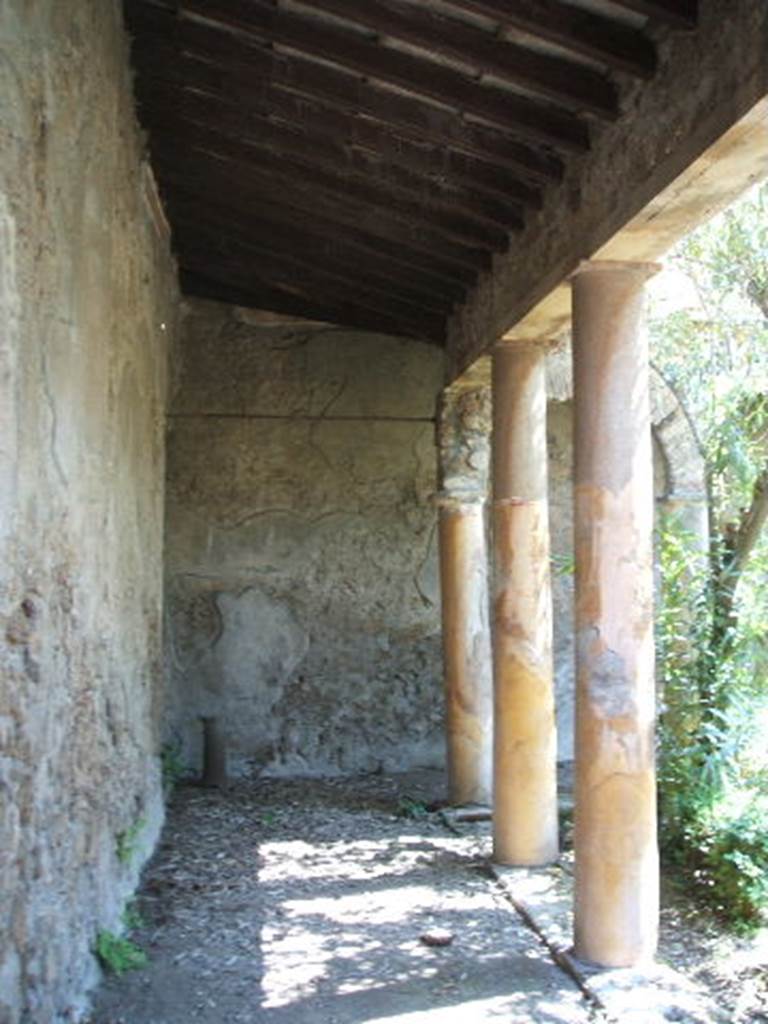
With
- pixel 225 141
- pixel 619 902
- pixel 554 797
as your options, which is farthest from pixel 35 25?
pixel 554 797

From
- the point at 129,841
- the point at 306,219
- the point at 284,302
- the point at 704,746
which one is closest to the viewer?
the point at 129,841

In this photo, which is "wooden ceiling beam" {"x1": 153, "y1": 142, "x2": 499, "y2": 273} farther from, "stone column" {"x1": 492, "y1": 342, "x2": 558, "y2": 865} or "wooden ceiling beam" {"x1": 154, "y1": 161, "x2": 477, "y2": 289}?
"stone column" {"x1": 492, "y1": 342, "x2": 558, "y2": 865}

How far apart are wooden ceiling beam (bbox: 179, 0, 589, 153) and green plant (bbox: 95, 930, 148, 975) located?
3.48 m

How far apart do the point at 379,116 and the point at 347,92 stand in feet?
0.55

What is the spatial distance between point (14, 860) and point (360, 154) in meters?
3.69

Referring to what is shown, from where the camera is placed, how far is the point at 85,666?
14.3 feet

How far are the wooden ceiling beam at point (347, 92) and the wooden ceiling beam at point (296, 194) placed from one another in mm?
922

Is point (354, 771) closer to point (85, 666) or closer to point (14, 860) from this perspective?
point (85, 666)

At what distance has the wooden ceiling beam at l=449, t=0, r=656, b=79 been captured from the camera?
12.5 feet

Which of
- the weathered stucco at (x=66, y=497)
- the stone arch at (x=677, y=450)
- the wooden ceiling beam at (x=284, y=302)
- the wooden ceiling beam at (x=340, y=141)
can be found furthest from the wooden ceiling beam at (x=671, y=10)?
the stone arch at (x=677, y=450)

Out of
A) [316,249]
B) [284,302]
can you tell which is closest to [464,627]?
[316,249]

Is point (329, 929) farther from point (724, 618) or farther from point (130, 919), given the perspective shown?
point (724, 618)

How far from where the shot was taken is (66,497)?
3.95 meters

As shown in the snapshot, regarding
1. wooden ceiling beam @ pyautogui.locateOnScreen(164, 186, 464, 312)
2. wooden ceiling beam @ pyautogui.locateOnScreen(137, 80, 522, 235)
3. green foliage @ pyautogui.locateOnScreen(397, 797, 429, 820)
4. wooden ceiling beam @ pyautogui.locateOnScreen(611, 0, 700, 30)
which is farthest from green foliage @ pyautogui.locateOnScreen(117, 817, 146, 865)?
wooden ceiling beam @ pyautogui.locateOnScreen(611, 0, 700, 30)
